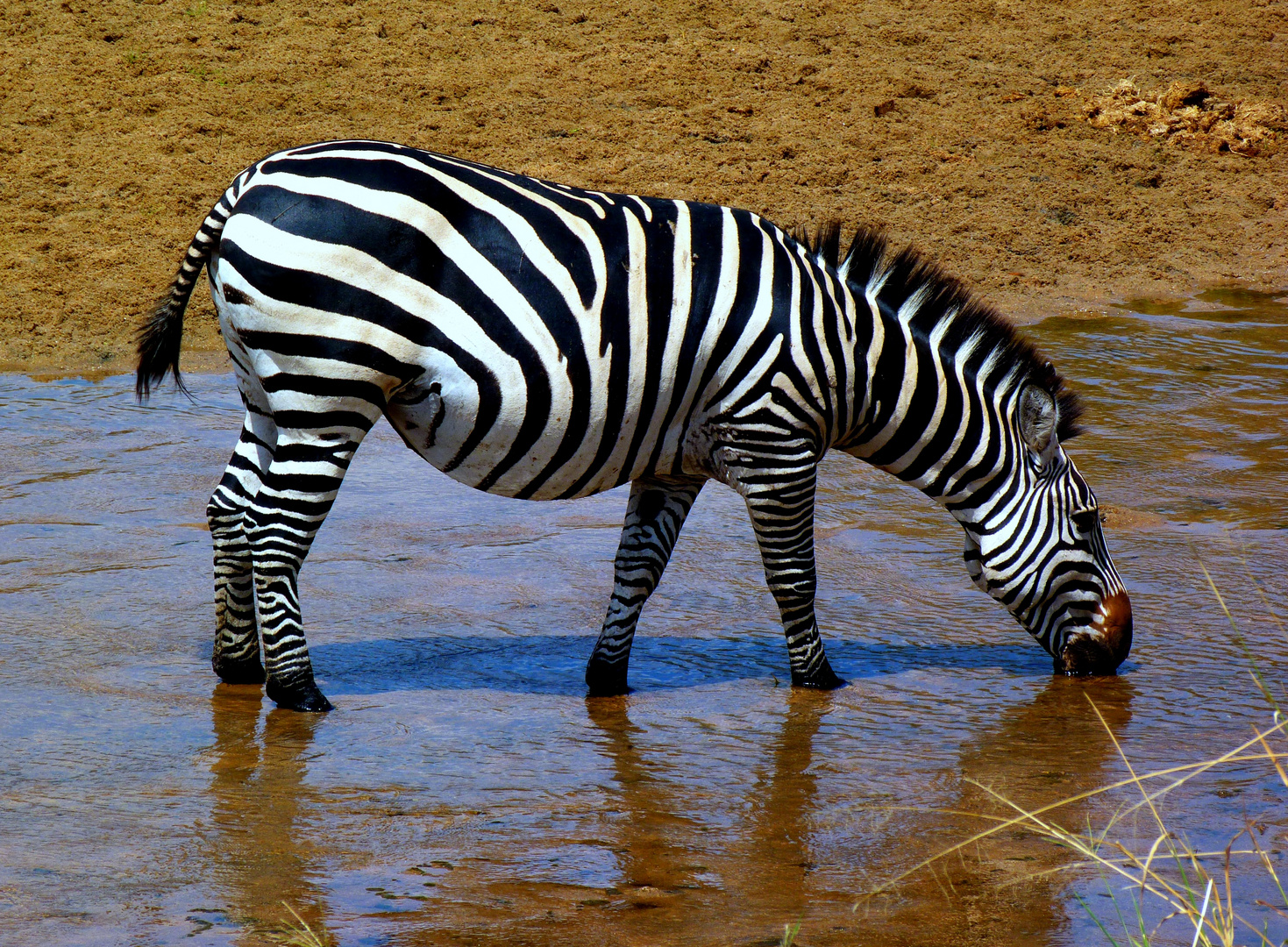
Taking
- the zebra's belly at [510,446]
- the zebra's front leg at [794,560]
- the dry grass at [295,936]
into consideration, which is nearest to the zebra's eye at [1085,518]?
the zebra's front leg at [794,560]

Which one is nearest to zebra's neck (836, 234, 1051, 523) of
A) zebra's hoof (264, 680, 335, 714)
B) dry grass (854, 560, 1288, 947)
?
dry grass (854, 560, 1288, 947)

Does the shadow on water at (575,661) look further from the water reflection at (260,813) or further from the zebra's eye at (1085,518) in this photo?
the zebra's eye at (1085,518)

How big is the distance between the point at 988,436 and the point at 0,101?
9.70 metres

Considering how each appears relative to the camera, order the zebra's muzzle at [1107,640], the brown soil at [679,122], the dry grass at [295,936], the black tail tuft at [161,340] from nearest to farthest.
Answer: the dry grass at [295,936] < the black tail tuft at [161,340] < the zebra's muzzle at [1107,640] < the brown soil at [679,122]

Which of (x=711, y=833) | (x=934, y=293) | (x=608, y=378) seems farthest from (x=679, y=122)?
(x=711, y=833)

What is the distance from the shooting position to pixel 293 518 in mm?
4449

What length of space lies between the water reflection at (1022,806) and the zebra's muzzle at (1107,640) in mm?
68

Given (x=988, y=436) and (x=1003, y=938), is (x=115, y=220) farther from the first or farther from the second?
(x=1003, y=938)

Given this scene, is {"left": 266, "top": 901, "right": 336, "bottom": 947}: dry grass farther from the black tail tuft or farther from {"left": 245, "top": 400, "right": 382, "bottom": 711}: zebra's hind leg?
the black tail tuft

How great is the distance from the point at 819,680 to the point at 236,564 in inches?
86.6

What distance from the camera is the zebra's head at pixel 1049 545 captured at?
5.17 meters

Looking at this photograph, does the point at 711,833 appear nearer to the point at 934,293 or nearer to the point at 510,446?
the point at 510,446

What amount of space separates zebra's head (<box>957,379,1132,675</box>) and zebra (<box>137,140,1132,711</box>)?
0.03 feet

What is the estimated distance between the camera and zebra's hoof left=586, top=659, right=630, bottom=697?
4.98 metres
